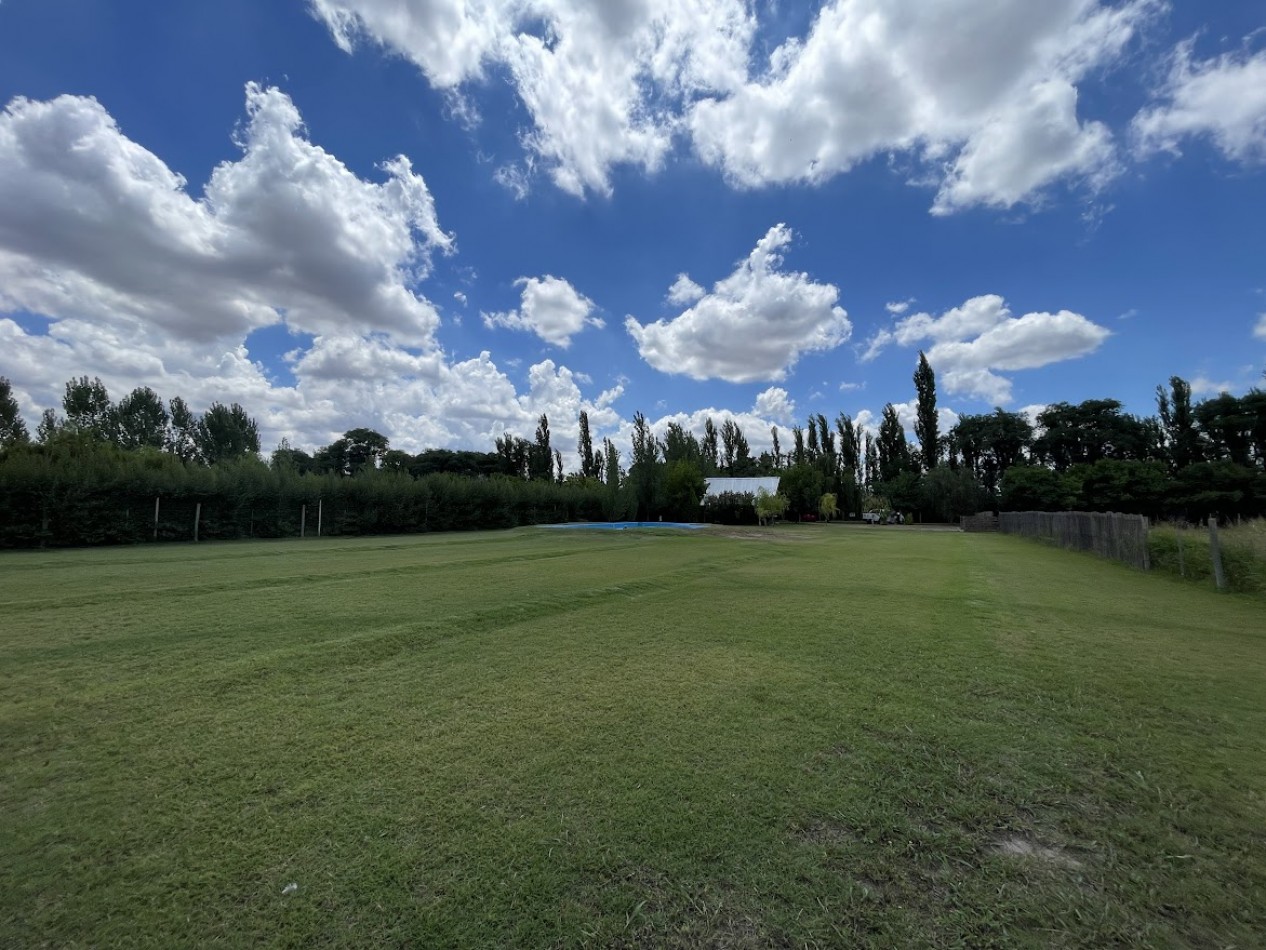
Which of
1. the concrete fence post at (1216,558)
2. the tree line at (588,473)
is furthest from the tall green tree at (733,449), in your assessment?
the concrete fence post at (1216,558)

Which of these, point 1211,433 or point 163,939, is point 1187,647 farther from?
point 1211,433

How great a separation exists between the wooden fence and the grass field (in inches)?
359

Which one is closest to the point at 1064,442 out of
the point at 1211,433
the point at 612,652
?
the point at 1211,433

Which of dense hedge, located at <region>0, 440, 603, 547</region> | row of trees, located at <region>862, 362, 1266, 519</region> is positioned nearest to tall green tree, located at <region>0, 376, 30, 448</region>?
dense hedge, located at <region>0, 440, 603, 547</region>

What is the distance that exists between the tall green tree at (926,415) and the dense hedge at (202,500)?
149 ft

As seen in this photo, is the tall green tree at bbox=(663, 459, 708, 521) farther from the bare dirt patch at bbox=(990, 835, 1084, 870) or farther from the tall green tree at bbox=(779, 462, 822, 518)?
the bare dirt patch at bbox=(990, 835, 1084, 870)

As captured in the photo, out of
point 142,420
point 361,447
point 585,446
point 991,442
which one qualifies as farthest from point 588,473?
point 991,442

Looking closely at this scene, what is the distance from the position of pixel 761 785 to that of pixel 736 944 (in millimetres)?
938

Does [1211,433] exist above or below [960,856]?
above

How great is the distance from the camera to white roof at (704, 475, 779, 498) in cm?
4500

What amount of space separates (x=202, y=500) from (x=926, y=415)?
6097 cm

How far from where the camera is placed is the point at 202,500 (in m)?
19.3

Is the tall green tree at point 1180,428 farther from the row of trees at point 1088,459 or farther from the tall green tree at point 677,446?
the tall green tree at point 677,446

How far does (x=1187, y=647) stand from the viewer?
528 cm
